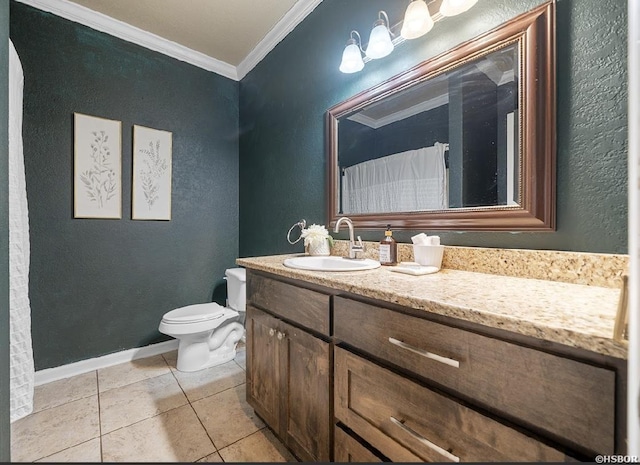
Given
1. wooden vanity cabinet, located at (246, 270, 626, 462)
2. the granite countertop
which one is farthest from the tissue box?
wooden vanity cabinet, located at (246, 270, 626, 462)

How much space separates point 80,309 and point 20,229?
0.79m

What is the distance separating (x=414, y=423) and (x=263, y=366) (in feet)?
2.62

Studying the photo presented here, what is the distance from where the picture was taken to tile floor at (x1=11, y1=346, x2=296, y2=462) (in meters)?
1.22

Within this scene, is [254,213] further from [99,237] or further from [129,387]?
[129,387]

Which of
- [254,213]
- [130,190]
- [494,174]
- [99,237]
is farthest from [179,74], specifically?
[494,174]

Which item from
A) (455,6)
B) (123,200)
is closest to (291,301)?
(455,6)

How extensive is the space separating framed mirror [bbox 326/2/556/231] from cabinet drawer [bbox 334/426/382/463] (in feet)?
2.90

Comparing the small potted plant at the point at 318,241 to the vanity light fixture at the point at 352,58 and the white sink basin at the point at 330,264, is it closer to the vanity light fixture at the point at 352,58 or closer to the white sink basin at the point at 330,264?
the white sink basin at the point at 330,264

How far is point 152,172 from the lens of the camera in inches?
87.2

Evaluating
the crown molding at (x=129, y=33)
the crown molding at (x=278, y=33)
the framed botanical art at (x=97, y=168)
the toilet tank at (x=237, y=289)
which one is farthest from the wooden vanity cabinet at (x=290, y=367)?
the crown molding at (x=129, y=33)

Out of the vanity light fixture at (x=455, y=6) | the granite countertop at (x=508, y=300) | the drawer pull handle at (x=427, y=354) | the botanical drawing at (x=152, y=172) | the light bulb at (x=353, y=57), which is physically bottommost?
the drawer pull handle at (x=427, y=354)

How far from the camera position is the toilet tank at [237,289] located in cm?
218

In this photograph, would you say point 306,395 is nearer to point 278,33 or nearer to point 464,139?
point 464,139

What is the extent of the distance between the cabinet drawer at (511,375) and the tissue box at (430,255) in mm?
446
